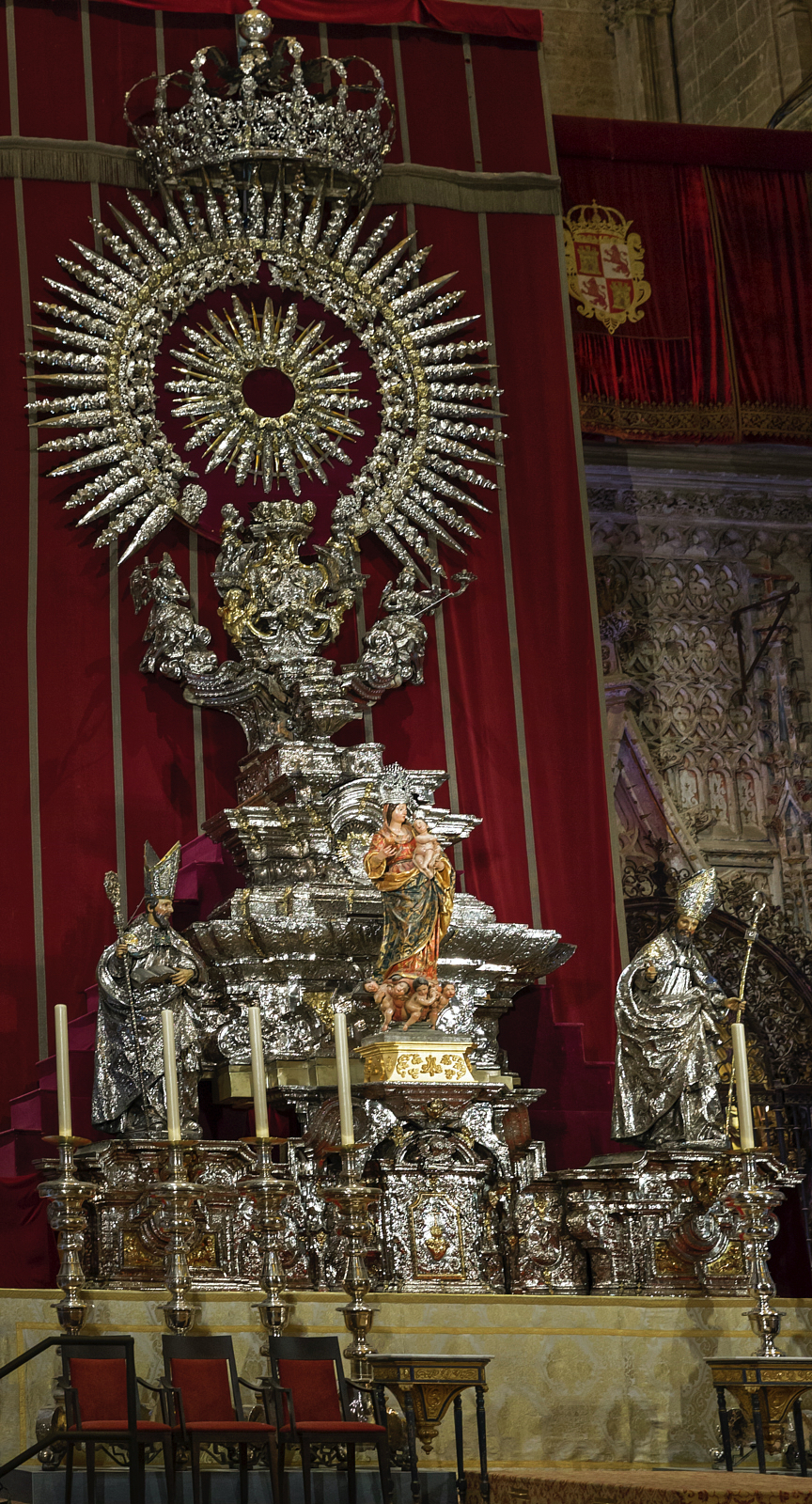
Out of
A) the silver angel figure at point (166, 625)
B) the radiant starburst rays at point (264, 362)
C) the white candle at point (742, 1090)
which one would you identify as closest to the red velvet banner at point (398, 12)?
the radiant starburst rays at point (264, 362)

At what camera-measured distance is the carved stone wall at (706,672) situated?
1593cm

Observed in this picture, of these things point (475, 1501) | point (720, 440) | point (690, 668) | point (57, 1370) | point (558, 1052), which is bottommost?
point (475, 1501)

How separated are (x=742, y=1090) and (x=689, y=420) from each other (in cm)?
635

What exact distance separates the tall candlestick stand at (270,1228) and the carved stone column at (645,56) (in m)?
10.8

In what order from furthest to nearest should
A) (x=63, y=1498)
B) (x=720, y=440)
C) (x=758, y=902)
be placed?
(x=758, y=902) < (x=720, y=440) < (x=63, y=1498)

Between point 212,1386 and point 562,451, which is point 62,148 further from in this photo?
point 212,1386

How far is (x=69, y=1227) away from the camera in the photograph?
8984 mm

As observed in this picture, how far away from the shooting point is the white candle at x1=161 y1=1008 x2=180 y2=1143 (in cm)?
893

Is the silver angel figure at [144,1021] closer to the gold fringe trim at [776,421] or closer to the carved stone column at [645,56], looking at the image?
the gold fringe trim at [776,421]

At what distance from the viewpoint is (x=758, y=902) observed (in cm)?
1563

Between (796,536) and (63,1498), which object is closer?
(63,1498)

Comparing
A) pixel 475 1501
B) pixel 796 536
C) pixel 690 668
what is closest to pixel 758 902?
pixel 690 668

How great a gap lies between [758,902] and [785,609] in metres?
2.22

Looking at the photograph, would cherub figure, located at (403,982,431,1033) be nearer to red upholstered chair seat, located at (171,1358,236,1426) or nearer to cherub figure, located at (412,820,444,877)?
cherub figure, located at (412,820,444,877)
